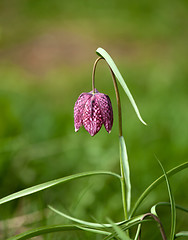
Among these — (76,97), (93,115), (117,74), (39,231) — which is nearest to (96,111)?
(93,115)

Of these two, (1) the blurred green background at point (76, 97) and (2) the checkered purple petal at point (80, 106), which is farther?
(1) the blurred green background at point (76, 97)

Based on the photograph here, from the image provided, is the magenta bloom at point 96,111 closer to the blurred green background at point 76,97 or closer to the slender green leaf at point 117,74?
the slender green leaf at point 117,74

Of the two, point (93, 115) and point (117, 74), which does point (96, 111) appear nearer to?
point (93, 115)

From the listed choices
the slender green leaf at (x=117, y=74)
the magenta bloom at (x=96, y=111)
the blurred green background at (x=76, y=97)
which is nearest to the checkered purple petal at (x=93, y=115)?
the magenta bloom at (x=96, y=111)

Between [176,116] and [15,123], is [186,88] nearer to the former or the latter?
[176,116]

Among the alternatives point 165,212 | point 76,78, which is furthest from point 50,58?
point 165,212

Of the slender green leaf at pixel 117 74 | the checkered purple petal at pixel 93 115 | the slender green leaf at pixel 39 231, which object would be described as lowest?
the slender green leaf at pixel 39 231

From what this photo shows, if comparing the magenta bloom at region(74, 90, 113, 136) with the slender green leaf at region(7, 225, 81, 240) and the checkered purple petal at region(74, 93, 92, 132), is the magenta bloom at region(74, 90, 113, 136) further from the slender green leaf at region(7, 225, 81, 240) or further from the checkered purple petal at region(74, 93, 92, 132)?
the slender green leaf at region(7, 225, 81, 240)

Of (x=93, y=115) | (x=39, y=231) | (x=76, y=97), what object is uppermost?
(x=76, y=97)
